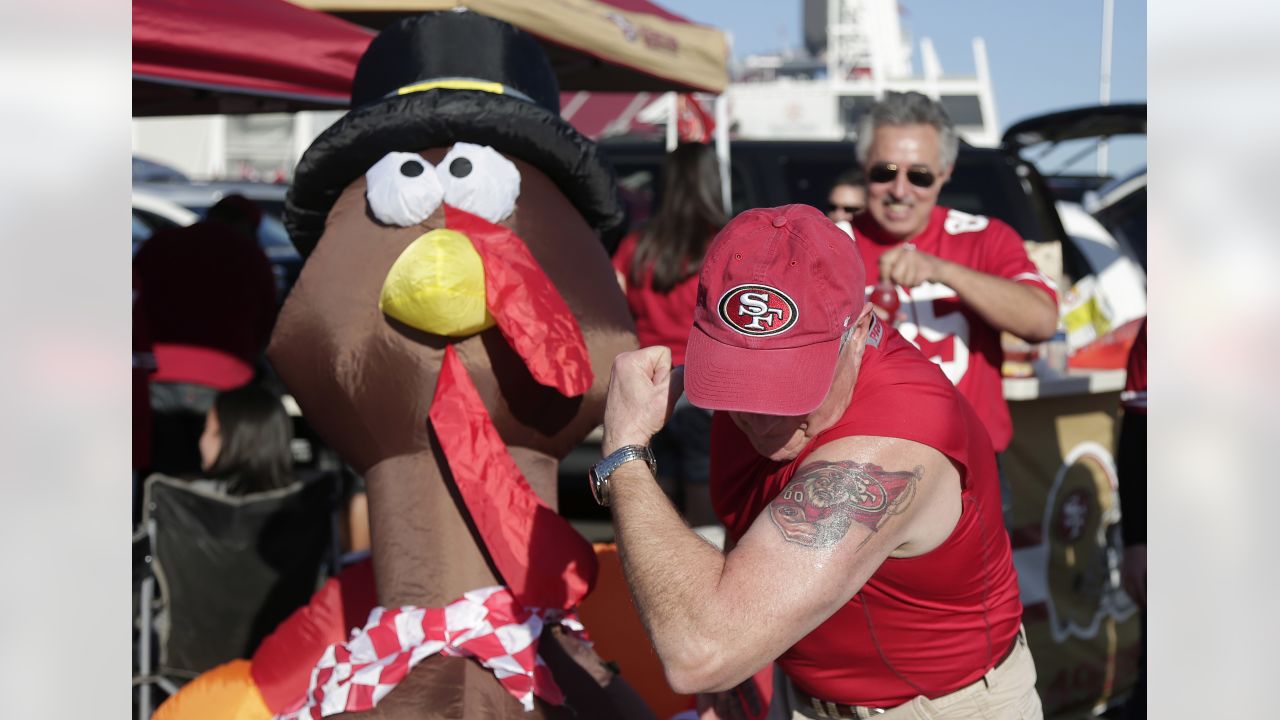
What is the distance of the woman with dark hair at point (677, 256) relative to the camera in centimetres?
429

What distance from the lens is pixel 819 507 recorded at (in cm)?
167

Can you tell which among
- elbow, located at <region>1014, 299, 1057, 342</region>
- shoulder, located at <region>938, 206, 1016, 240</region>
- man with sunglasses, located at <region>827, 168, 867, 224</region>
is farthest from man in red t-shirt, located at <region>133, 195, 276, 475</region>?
elbow, located at <region>1014, 299, 1057, 342</region>

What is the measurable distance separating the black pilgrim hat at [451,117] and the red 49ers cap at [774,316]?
1.13m

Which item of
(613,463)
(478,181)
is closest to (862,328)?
(613,463)

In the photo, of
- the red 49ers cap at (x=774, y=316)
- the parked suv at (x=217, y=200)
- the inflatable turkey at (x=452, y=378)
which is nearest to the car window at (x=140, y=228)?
the parked suv at (x=217, y=200)

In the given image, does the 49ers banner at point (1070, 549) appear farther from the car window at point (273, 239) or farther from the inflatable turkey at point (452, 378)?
the car window at point (273, 239)

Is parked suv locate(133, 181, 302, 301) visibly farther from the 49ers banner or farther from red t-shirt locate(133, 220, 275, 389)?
the 49ers banner

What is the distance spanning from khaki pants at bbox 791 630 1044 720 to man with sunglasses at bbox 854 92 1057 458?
1205mm

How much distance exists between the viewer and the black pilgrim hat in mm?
2744

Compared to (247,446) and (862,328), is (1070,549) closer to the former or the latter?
(862,328)

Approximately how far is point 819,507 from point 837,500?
0.09 feet
